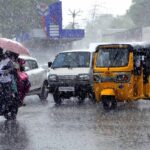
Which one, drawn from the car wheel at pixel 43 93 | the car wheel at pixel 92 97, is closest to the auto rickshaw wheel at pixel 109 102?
the car wheel at pixel 92 97

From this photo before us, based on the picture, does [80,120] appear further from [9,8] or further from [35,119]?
[9,8]

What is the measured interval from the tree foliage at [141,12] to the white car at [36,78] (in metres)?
69.8

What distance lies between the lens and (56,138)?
1016 centimetres

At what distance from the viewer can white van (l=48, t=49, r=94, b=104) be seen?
16766mm

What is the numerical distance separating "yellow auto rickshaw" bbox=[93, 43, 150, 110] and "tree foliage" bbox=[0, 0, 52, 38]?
46.8 metres

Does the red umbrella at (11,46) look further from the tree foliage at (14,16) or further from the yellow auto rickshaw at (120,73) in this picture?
the tree foliage at (14,16)

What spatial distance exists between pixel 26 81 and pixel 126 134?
3.81m

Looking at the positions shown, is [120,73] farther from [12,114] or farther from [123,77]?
[12,114]

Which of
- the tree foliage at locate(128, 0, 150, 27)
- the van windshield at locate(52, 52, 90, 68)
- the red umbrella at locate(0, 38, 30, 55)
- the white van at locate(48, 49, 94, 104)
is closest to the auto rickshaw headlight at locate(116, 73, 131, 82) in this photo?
the white van at locate(48, 49, 94, 104)

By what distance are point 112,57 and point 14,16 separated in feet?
155

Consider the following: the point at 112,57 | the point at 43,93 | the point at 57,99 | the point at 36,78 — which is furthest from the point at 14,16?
the point at 112,57

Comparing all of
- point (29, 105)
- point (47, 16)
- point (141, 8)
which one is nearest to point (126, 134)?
point (29, 105)

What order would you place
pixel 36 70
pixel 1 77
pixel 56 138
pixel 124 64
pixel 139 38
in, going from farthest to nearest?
pixel 139 38 < pixel 36 70 < pixel 124 64 < pixel 1 77 < pixel 56 138

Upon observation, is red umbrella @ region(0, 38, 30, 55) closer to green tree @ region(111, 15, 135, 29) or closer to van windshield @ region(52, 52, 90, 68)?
van windshield @ region(52, 52, 90, 68)
